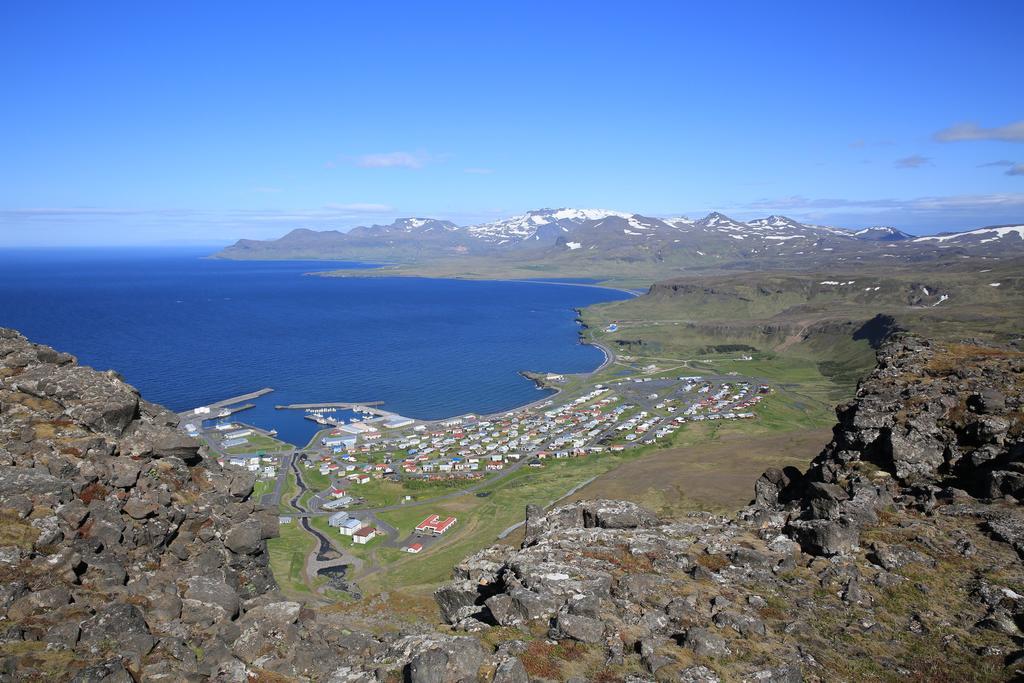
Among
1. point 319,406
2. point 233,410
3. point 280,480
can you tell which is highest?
point 233,410

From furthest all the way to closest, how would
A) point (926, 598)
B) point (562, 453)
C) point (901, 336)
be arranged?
1. point (562, 453)
2. point (901, 336)
3. point (926, 598)

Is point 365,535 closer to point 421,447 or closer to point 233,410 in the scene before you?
point 421,447

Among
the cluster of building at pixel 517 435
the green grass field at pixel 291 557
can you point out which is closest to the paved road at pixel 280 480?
the cluster of building at pixel 517 435

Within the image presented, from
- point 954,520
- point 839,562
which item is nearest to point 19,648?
point 839,562

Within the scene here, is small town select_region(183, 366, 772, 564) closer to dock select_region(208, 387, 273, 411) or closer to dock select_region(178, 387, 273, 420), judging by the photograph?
dock select_region(178, 387, 273, 420)

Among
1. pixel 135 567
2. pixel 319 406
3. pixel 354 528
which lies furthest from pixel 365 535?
pixel 319 406

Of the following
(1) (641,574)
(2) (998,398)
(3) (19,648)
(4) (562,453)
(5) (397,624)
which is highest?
(2) (998,398)

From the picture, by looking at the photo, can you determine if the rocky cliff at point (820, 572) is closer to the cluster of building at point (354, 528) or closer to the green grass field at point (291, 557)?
the green grass field at point (291, 557)

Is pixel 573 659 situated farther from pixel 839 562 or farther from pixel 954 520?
pixel 954 520
